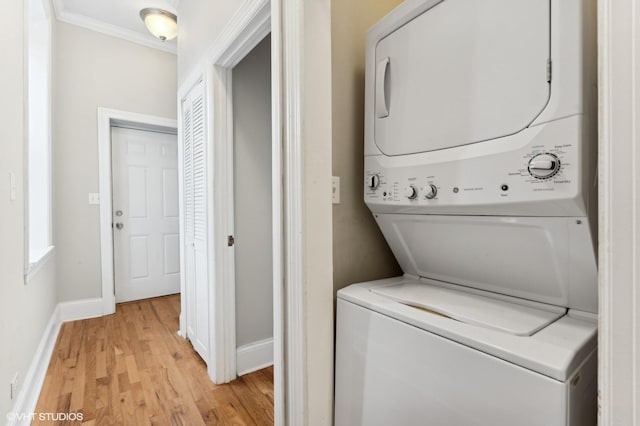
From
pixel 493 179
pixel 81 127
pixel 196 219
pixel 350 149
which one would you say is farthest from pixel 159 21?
pixel 493 179

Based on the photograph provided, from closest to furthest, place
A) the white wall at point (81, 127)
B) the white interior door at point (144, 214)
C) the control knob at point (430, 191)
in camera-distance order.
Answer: the control knob at point (430, 191)
the white wall at point (81, 127)
the white interior door at point (144, 214)

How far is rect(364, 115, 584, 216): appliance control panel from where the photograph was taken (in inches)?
25.3

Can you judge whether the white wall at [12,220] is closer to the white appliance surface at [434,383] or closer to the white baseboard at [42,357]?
the white baseboard at [42,357]

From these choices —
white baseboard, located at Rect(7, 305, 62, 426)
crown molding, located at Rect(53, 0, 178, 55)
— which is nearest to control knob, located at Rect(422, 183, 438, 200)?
white baseboard, located at Rect(7, 305, 62, 426)

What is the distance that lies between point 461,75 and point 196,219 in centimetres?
194

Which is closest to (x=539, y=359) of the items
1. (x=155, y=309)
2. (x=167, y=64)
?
(x=155, y=309)

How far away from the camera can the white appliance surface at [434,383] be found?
0.58m

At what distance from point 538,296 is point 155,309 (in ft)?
11.2

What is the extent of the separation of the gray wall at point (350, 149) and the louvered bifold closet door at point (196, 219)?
1.13 m

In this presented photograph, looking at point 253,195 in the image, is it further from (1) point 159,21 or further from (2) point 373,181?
(1) point 159,21

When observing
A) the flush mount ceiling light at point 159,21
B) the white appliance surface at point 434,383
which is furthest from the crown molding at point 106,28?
the white appliance surface at point 434,383

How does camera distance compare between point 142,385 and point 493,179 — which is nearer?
point 493,179

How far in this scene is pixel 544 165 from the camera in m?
0.66

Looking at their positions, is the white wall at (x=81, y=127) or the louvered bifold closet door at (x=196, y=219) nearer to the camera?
the louvered bifold closet door at (x=196, y=219)
